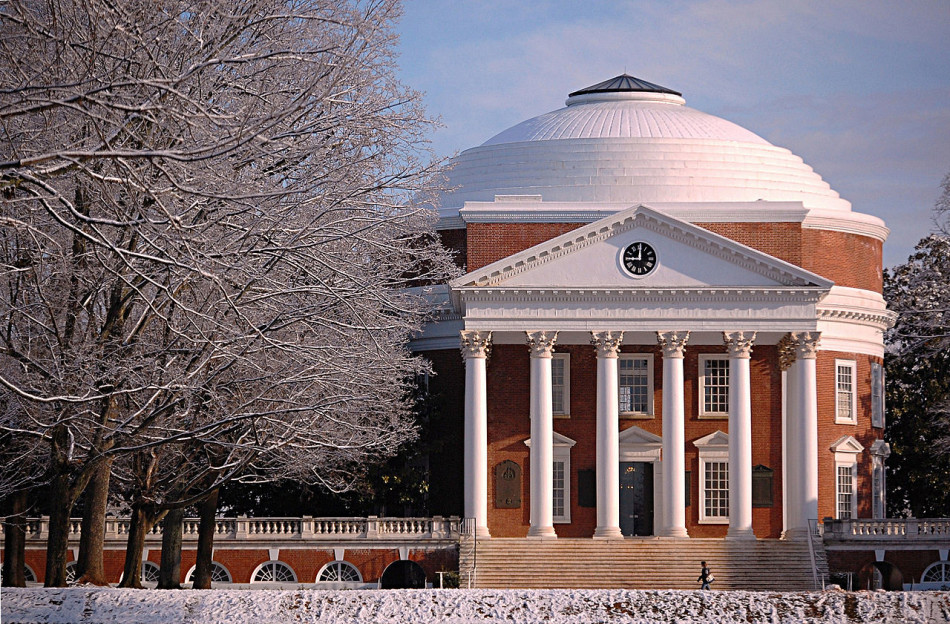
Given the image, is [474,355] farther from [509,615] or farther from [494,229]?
[509,615]

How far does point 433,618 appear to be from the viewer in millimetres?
27203

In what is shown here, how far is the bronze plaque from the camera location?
58500mm

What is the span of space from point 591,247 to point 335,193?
2883cm

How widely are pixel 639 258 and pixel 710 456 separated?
9.00 meters

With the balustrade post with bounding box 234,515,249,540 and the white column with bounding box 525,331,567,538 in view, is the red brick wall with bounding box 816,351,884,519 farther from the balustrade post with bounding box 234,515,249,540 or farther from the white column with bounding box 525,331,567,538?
the balustrade post with bounding box 234,515,249,540

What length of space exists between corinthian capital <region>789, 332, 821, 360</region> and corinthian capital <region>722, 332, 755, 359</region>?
1537 mm

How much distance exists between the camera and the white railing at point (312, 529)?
53031 millimetres

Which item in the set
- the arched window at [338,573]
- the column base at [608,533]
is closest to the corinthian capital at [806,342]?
the column base at [608,533]

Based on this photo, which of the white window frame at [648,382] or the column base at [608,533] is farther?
the white window frame at [648,382]

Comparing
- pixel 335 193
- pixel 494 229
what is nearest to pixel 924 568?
pixel 494 229

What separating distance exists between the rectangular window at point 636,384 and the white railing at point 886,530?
9.22 metres

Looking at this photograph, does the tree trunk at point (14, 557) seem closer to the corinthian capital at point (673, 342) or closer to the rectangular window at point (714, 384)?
the corinthian capital at point (673, 342)

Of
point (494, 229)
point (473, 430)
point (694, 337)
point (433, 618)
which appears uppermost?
point (494, 229)

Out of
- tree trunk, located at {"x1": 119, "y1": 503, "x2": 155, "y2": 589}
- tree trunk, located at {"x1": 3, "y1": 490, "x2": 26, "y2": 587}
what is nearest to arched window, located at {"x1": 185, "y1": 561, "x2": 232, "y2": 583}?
tree trunk, located at {"x1": 3, "y1": 490, "x2": 26, "y2": 587}
